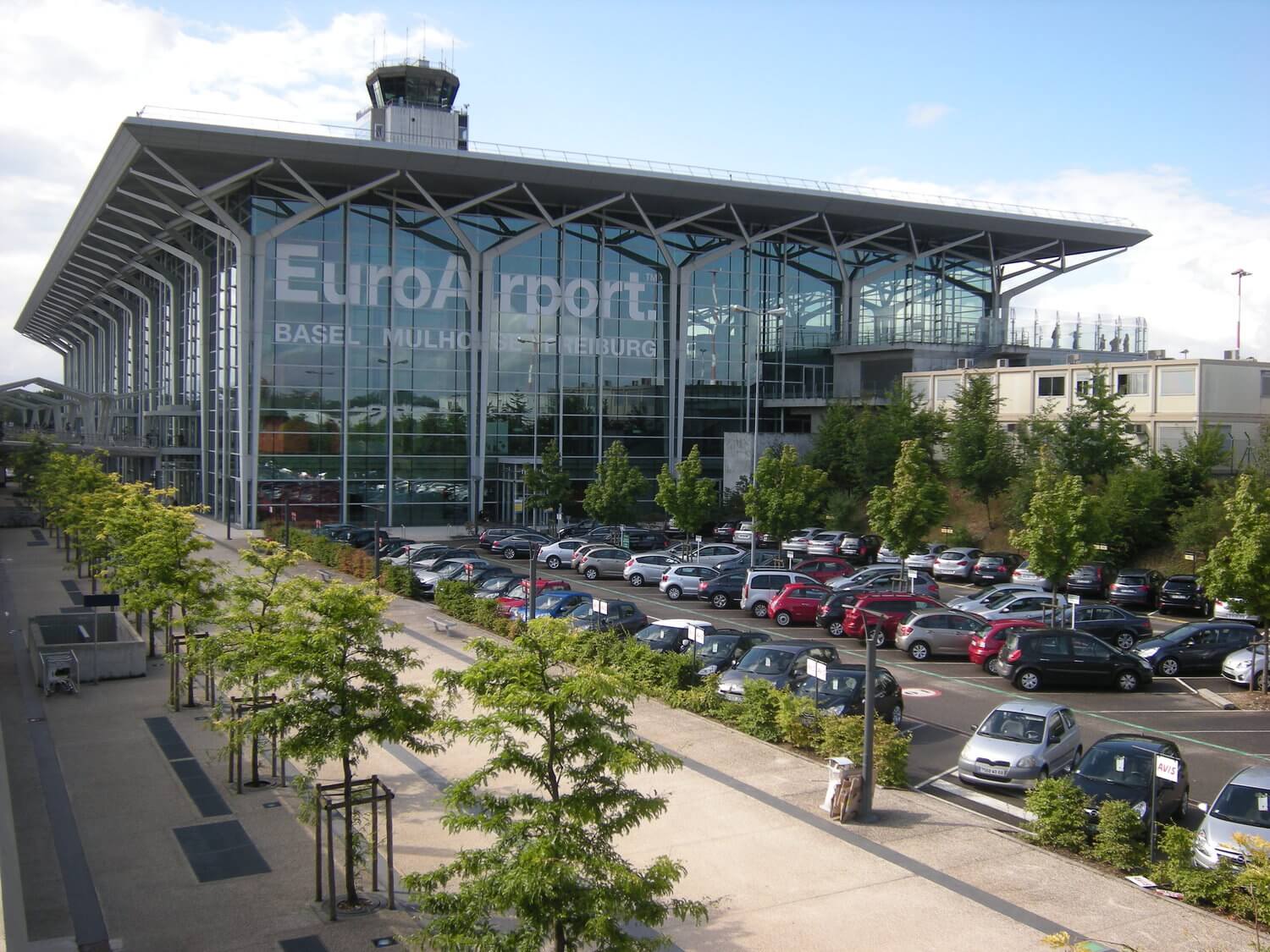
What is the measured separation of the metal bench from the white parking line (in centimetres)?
1746

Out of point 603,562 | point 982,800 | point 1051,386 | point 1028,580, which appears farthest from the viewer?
point 1051,386

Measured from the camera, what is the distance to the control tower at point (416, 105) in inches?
2616

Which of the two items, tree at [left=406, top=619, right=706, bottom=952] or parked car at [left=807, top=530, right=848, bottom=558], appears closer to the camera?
tree at [left=406, top=619, right=706, bottom=952]

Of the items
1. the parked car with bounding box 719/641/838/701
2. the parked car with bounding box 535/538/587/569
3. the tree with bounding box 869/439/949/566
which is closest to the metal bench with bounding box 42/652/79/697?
the parked car with bounding box 719/641/838/701

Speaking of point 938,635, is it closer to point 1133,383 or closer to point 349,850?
point 349,850

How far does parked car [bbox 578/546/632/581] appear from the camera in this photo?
4203 centimetres

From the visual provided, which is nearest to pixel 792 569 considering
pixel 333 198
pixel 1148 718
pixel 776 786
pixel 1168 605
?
pixel 1168 605

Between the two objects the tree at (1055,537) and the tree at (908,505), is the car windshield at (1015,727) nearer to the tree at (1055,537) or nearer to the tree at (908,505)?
the tree at (1055,537)

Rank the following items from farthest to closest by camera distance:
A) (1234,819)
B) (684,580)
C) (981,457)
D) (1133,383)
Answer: (981,457) < (1133,383) < (684,580) < (1234,819)

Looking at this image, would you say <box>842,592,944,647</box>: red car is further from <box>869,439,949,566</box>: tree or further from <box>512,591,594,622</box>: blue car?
<box>512,591,594,622</box>: blue car

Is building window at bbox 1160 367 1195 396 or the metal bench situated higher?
building window at bbox 1160 367 1195 396

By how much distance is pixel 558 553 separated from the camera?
148 feet

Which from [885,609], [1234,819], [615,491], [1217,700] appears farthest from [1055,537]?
[615,491]

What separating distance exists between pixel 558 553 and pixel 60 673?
959 inches
